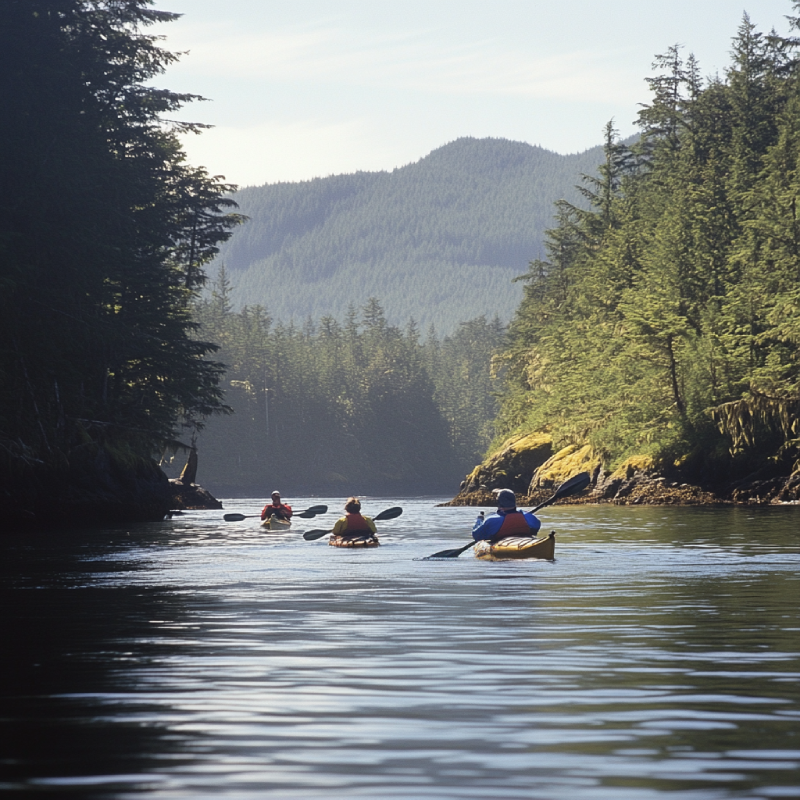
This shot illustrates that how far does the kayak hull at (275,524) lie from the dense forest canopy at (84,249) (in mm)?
5100

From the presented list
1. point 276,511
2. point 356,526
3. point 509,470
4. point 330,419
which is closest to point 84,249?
point 276,511

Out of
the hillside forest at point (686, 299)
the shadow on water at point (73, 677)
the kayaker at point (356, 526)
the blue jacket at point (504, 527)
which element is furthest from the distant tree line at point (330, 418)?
the shadow on water at point (73, 677)

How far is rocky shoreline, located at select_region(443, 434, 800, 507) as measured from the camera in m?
47.9

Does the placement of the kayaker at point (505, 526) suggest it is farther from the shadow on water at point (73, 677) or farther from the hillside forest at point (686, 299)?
the hillside forest at point (686, 299)

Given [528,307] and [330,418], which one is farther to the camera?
[330,418]

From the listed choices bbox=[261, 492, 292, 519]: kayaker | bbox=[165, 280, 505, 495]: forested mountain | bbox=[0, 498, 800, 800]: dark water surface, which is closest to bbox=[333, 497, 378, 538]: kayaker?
bbox=[0, 498, 800, 800]: dark water surface

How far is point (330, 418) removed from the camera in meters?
158

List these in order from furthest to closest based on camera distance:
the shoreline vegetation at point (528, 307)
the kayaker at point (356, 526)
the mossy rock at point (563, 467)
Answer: the mossy rock at point (563, 467) < the shoreline vegetation at point (528, 307) < the kayaker at point (356, 526)

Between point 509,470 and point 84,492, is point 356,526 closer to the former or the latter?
point 84,492

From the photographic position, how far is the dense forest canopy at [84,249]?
109ft

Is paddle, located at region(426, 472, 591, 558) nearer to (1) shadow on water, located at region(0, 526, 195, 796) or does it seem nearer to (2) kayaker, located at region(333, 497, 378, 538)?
(2) kayaker, located at region(333, 497, 378, 538)

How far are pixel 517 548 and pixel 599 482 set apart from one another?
35.3 m

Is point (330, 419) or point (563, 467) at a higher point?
point (330, 419)

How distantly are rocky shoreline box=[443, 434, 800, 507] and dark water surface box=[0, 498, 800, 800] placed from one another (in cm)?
2902
